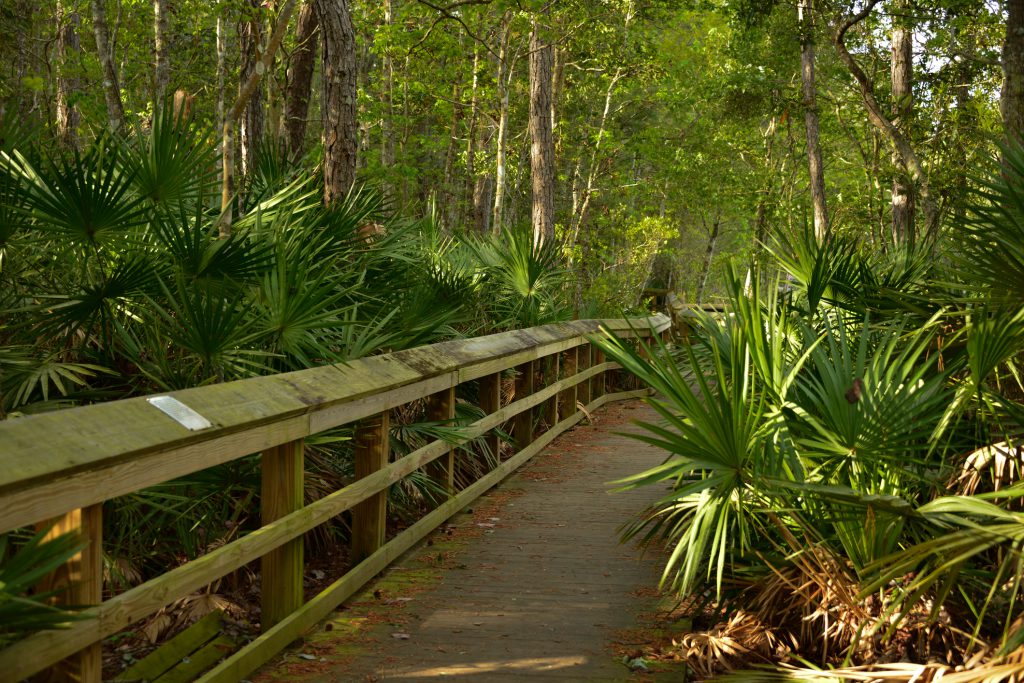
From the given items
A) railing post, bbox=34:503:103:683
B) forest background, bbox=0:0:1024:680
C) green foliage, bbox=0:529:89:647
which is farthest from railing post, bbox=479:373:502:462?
green foliage, bbox=0:529:89:647

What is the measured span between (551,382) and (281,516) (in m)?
6.29

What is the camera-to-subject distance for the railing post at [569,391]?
37.1 feet

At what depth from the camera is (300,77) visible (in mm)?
15945

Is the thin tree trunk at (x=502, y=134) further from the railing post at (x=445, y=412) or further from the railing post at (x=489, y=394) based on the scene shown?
the railing post at (x=445, y=412)

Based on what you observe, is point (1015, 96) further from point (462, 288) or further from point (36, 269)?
point (36, 269)

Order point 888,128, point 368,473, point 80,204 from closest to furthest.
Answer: point 80,204, point 368,473, point 888,128

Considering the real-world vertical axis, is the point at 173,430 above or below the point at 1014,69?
below

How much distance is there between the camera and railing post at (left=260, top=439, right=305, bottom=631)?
4348 millimetres

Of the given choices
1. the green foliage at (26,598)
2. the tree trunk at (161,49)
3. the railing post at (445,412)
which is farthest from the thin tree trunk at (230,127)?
the tree trunk at (161,49)

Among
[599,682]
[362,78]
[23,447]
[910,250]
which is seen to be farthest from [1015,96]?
[362,78]

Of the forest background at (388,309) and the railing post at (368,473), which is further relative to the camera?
the railing post at (368,473)

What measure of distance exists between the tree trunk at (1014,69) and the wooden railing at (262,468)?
445 cm

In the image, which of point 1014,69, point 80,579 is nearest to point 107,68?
point 1014,69

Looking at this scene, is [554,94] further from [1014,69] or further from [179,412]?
[179,412]
